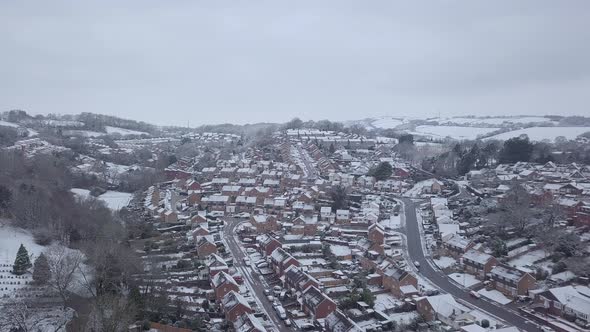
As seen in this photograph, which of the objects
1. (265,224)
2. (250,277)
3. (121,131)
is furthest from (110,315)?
(121,131)

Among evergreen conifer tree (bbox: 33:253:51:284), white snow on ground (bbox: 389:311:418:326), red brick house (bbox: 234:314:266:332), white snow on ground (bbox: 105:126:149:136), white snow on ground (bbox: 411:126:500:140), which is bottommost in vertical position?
white snow on ground (bbox: 389:311:418:326)

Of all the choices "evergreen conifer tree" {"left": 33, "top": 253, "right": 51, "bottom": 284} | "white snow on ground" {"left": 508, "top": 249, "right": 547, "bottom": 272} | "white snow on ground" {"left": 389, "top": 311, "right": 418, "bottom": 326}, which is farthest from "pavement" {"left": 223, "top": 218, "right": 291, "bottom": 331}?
"white snow on ground" {"left": 508, "top": 249, "right": 547, "bottom": 272}

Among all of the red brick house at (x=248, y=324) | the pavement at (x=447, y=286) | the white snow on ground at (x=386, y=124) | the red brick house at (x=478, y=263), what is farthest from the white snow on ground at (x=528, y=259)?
the white snow on ground at (x=386, y=124)

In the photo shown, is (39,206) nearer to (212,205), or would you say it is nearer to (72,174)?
(212,205)

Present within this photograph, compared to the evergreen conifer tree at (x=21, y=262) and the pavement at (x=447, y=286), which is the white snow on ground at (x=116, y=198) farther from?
the pavement at (x=447, y=286)

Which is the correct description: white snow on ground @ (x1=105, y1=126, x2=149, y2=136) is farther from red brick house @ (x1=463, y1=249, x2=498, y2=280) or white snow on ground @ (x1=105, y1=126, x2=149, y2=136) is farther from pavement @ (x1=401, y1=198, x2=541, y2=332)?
red brick house @ (x1=463, y1=249, x2=498, y2=280)
